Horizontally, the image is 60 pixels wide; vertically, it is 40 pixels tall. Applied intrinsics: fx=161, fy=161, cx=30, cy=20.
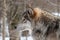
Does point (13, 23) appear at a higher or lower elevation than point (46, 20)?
lower

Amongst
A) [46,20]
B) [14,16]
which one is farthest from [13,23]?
[46,20]

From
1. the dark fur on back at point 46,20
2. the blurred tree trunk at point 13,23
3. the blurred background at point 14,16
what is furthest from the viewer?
the blurred tree trunk at point 13,23

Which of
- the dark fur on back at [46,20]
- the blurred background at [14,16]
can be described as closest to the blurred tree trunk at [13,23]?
the blurred background at [14,16]

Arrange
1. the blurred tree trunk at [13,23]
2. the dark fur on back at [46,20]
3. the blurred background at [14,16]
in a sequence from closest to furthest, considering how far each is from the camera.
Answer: the dark fur on back at [46,20] → the blurred background at [14,16] → the blurred tree trunk at [13,23]

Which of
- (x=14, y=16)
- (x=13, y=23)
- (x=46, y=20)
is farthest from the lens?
(x=13, y=23)

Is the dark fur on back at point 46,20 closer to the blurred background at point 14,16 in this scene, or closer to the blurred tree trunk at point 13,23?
the blurred background at point 14,16

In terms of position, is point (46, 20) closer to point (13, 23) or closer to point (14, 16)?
point (14, 16)

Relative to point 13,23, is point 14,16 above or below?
above

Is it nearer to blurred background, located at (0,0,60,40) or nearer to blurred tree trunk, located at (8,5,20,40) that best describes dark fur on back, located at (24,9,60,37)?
blurred background, located at (0,0,60,40)

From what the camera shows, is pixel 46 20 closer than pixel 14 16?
Yes

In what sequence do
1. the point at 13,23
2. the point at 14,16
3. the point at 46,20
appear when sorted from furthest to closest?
the point at 13,23 < the point at 14,16 < the point at 46,20

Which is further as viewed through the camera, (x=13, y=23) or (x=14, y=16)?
(x=13, y=23)

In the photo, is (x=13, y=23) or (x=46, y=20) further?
(x=13, y=23)

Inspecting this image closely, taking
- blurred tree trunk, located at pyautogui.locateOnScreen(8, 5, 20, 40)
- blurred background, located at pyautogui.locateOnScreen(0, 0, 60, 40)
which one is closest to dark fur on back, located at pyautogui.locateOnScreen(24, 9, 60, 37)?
blurred background, located at pyautogui.locateOnScreen(0, 0, 60, 40)
